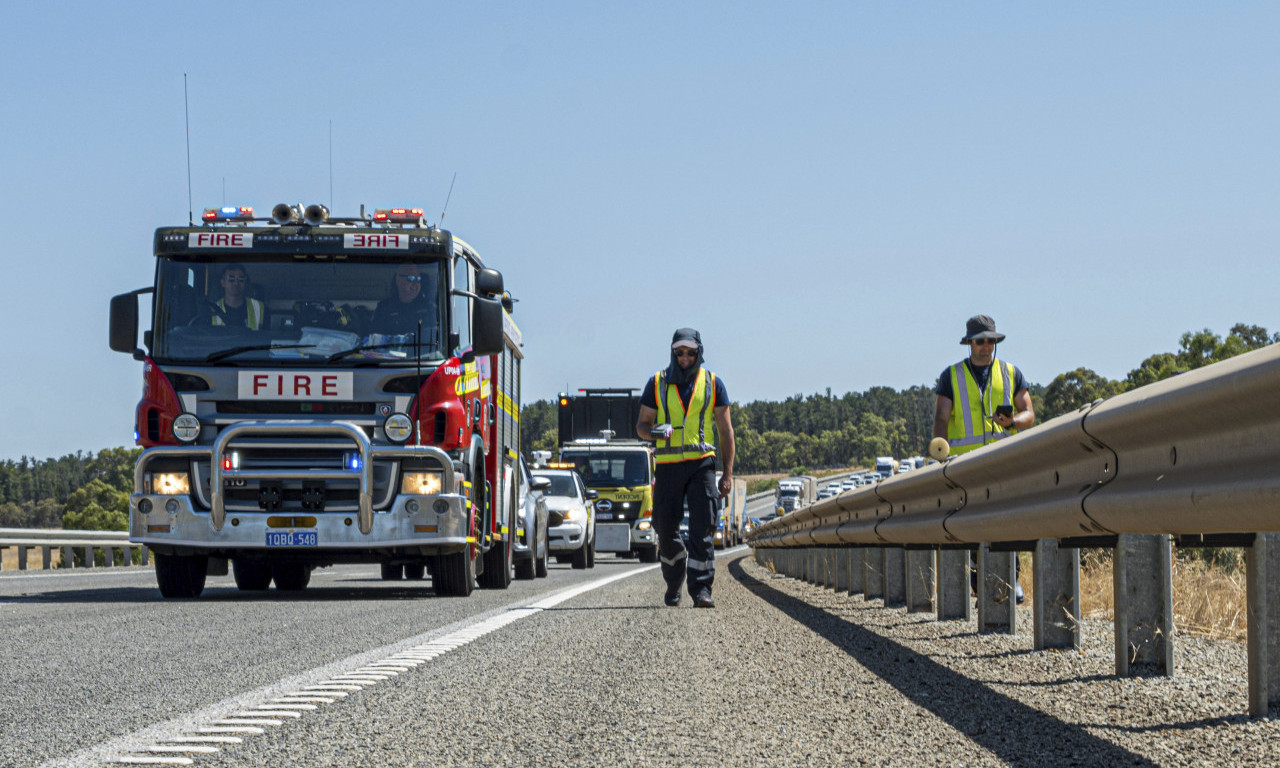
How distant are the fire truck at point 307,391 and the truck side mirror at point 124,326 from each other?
1cm

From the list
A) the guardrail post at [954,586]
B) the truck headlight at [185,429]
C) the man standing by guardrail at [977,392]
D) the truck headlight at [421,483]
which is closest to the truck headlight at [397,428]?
the truck headlight at [421,483]

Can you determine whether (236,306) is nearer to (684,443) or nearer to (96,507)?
(684,443)

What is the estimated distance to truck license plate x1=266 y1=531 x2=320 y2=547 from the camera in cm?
1161

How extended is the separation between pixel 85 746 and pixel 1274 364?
3.18m

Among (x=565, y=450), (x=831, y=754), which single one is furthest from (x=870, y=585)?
(x=565, y=450)

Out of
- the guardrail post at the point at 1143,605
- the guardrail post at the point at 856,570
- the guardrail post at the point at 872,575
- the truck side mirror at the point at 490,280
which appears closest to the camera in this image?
the guardrail post at the point at 1143,605

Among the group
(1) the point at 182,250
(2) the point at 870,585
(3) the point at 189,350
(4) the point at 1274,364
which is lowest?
(2) the point at 870,585

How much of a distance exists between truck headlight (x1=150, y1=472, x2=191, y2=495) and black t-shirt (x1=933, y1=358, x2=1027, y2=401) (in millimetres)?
5917

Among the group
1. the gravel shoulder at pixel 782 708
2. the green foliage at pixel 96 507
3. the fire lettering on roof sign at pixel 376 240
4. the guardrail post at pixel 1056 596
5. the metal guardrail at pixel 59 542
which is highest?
the fire lettering on roof sign at pixel 376 240

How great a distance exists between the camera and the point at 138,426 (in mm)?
11797

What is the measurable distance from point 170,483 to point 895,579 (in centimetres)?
572

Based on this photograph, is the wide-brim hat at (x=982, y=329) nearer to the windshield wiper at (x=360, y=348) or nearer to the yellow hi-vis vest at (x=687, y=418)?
the yellow hi-vis vest at (x=687, y=418)

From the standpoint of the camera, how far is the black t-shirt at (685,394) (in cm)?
1075

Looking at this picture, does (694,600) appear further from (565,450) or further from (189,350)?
(565,450)
